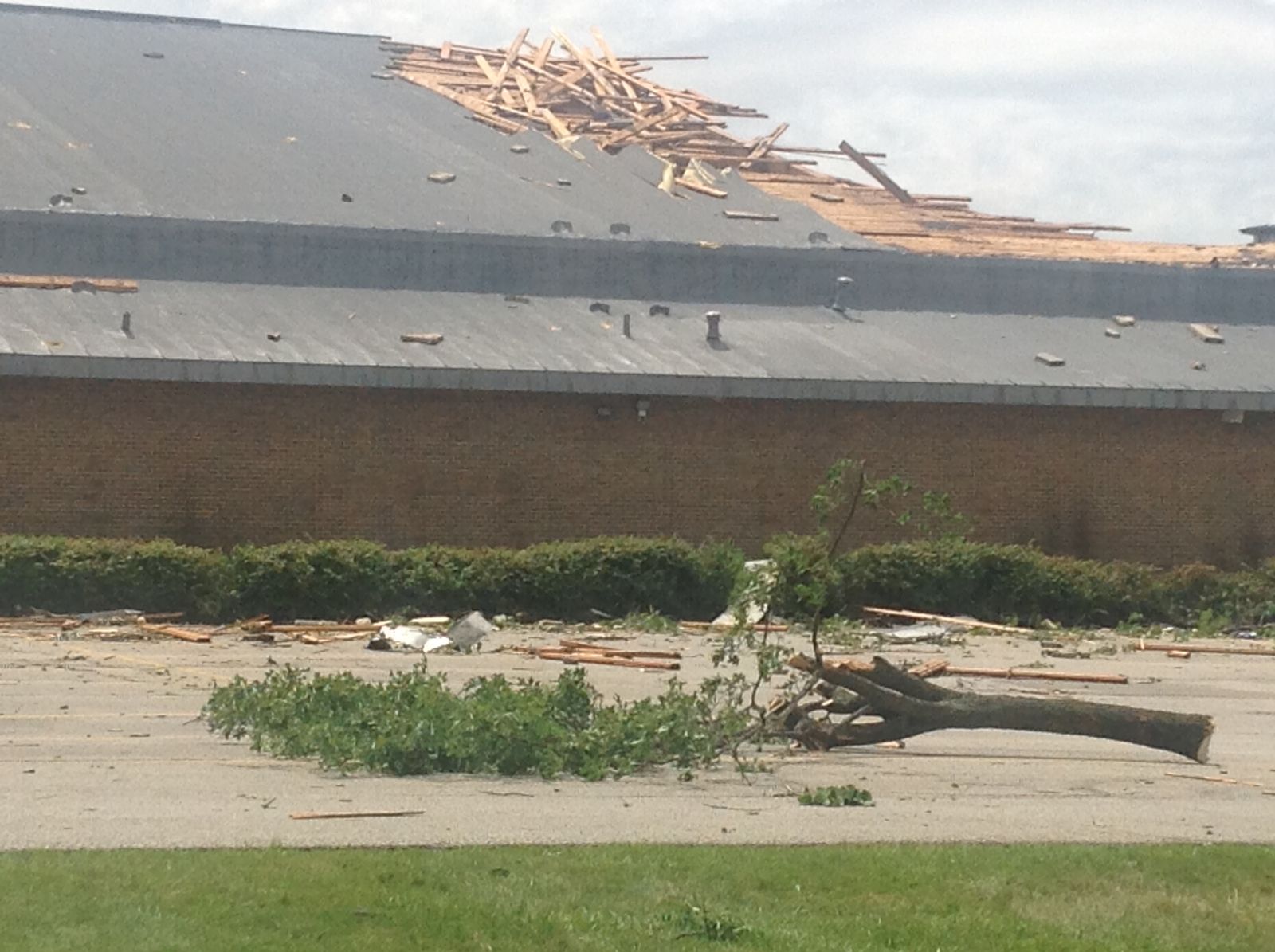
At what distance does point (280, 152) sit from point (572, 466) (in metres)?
9.97

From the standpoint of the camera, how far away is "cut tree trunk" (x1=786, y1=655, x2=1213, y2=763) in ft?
45.0

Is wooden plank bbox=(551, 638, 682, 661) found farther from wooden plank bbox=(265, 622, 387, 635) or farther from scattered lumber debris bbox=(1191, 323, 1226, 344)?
scattered lumber debris bbox=(1191, 323, 1226, 344)

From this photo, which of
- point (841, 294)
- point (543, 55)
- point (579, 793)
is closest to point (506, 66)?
point (543, 55)

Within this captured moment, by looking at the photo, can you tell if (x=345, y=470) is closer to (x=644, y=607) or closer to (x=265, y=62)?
(x=644, y=607)

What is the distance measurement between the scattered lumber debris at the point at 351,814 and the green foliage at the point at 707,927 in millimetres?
2779

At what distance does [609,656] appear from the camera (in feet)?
69.1

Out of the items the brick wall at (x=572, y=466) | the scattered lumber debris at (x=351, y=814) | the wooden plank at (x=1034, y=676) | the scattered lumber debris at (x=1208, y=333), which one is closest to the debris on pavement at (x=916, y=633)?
the wooden plank at (x=1034, y=676)

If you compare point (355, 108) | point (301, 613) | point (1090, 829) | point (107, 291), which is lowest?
point (301, 613)

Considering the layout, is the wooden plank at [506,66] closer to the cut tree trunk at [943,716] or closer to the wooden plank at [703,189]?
the wooden plank at [703,189]

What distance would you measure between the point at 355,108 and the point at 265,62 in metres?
3.11

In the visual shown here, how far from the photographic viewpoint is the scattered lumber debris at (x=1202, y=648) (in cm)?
2369

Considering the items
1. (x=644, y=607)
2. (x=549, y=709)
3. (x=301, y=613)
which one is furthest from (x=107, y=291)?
(x=549, y=709)

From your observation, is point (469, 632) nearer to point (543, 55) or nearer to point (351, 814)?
point (351, 814)

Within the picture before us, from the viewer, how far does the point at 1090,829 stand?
36.8 feet
